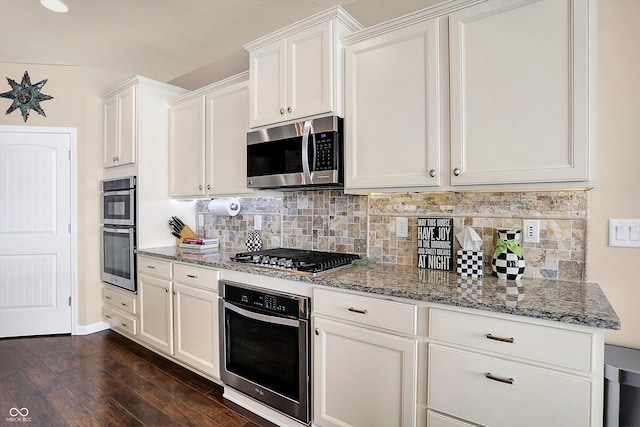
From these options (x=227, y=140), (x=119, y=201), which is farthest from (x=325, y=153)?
(x=119, y=201)

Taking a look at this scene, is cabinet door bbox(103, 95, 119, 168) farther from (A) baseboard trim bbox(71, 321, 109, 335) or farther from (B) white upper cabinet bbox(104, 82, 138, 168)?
(A) baseboard trim bbox(71, 321, 109, 335)

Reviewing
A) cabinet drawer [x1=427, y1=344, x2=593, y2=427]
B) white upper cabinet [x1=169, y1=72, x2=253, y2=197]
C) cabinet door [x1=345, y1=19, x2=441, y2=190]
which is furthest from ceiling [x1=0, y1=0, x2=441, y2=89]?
cabinet drawer [x1=427, y1=344, x2=593, y2=427]

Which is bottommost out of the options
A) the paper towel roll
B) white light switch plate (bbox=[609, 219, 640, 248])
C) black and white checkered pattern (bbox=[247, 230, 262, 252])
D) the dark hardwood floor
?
the dark hardwood floor

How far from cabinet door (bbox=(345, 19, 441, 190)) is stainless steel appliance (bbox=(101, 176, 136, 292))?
2.20m

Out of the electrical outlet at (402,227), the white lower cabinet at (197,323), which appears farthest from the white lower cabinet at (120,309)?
the electrical outlet at (402,227)

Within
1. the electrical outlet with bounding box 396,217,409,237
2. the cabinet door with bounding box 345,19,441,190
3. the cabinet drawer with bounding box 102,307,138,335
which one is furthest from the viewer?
the cabinet drawer with bounding box 102,307,138,335

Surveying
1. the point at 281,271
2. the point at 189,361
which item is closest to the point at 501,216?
the point at 281,271

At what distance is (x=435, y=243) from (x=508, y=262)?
1.38 ft

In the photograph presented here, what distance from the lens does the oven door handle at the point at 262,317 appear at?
1.90 m

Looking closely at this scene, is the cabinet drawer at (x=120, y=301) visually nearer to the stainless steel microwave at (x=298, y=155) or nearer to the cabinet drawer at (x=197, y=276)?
the cabinet drawer at (x=197, y=276)

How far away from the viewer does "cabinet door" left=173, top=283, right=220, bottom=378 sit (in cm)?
234

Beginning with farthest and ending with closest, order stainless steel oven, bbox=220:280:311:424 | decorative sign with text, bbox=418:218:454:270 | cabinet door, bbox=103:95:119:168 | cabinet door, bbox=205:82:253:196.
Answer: cabinet door, bbox=103:95:119:168 < cabinet door, bbox=205:82:253:196 < decorative sign with text, bbox=418:218:454:270 < stainless steel oven, bbox=220:280:311:424

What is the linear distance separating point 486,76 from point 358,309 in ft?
4.13

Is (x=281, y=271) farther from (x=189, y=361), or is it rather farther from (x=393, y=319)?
(x=189, y=361)
